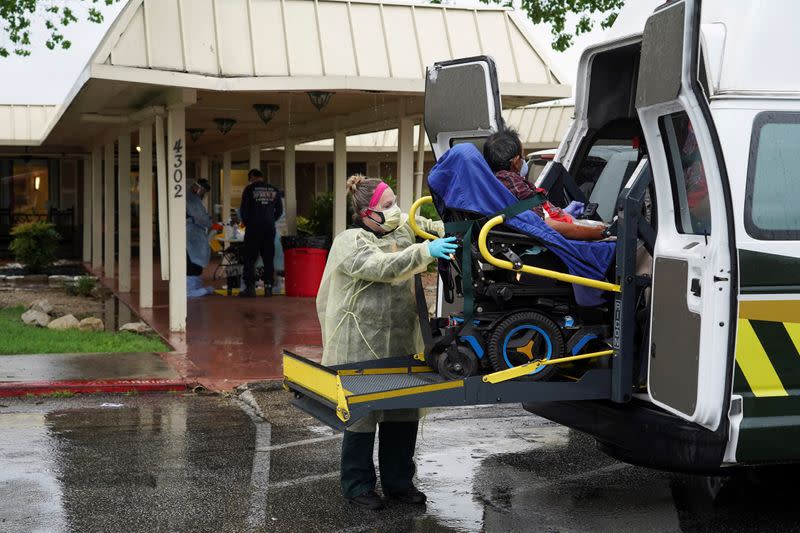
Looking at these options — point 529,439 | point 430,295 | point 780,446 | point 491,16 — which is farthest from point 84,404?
point 430,295

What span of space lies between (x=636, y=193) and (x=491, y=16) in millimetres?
8144

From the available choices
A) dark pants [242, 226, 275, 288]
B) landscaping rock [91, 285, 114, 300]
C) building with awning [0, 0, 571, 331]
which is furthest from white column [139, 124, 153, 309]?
landscaping rock [91, 285, 114, 300]

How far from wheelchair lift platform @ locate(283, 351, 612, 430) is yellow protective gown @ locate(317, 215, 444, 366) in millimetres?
197

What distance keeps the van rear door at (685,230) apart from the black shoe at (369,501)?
5.41 ft

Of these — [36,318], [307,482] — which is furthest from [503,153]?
[36,318]

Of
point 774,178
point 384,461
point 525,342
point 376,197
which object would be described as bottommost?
point 384,461

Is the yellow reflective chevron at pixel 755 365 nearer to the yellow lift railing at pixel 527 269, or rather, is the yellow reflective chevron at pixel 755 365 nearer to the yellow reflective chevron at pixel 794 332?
the yellow reflective chevron at pixel 794 332

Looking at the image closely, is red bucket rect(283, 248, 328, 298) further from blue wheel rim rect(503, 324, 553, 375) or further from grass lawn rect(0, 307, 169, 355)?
blue wheel rim rect(503, 324, 553, 375)

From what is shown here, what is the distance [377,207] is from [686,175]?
171 centimetres

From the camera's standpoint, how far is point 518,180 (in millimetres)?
5703

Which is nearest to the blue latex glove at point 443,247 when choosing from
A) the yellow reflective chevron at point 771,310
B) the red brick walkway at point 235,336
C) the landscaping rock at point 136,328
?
the yellow reflective chevron at point 771,310

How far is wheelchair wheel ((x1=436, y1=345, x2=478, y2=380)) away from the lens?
17.8 feet

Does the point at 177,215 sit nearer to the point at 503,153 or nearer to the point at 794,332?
the point at 503,153

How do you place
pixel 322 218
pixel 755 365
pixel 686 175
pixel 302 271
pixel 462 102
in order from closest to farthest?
pixel 755 365
pixel 686 175
pixel 462 102
pixel 302 271
pixel 322 218
